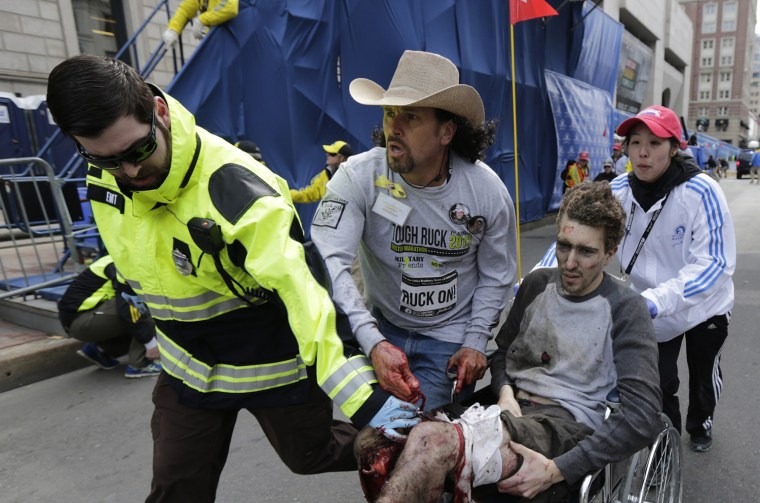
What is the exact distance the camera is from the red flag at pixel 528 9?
5.80m

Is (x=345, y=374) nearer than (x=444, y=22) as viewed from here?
Yes

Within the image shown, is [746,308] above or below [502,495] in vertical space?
below

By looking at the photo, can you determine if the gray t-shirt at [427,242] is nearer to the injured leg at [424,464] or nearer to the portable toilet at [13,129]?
the injured leg at [424,464]

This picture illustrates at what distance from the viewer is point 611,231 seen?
6.32ft

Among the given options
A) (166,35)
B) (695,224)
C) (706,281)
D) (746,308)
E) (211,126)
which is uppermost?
(166,35)

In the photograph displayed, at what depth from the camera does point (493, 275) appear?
214cm

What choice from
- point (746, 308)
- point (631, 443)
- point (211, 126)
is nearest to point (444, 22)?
point (211, 126)

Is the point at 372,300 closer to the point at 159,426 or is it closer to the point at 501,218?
the point at 501,218

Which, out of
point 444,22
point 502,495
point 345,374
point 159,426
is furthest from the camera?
point 444,22

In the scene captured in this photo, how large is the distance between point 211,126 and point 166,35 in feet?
4.40

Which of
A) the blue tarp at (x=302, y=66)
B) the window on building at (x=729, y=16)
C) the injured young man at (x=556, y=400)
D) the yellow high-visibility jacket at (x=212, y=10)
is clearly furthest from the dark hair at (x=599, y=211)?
the window on building at (x=729, y=16)

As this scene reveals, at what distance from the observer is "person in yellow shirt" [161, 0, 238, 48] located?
274 inches

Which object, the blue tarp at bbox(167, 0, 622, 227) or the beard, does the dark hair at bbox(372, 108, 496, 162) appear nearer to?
the beard

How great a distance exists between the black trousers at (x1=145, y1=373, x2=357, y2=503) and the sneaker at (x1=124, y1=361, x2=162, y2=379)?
260cm
